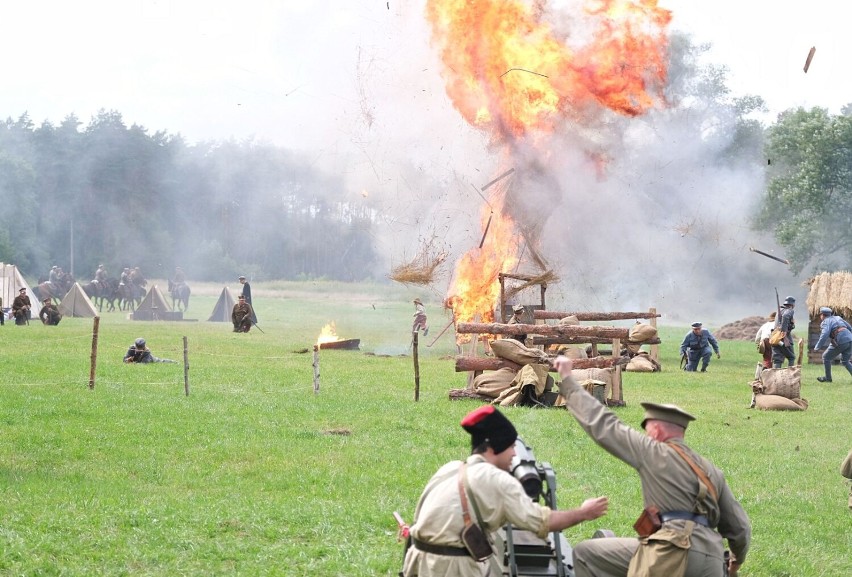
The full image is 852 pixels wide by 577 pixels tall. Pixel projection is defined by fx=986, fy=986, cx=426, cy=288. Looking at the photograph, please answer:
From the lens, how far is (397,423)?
14742 mm

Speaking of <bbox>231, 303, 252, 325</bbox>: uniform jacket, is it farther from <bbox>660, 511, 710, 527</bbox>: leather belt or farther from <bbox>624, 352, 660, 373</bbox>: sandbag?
<bbox>660, 511, 710, 527</bbox>: leather belt

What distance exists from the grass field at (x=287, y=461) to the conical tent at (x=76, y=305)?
1669 cm

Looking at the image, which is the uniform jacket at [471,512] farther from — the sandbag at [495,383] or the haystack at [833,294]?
the haystack at [833,294]

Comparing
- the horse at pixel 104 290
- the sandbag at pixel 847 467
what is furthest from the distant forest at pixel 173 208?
the sandbag at pixel 847 467

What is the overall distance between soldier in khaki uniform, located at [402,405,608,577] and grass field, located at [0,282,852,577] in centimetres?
243

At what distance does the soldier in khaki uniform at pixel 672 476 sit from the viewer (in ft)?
20.3

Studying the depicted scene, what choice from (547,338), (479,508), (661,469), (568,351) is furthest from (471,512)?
(568,351)

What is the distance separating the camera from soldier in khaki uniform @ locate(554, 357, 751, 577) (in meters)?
6.19

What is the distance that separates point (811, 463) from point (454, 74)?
1566 cm

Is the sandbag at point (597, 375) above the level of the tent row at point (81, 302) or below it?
below

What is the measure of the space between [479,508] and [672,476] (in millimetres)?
1425

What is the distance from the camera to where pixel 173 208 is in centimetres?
7144

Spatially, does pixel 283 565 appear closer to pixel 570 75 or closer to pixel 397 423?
pixel 397 423

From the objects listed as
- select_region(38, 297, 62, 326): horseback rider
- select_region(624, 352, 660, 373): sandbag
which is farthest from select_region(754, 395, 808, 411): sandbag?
select_region(38, 297, 62, 326): horseback rider
